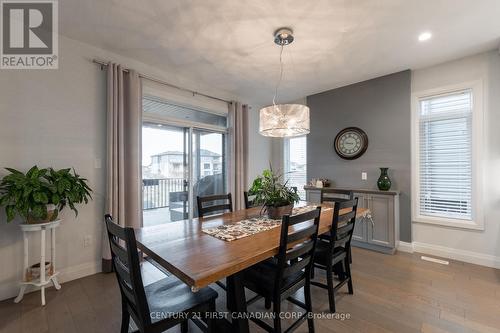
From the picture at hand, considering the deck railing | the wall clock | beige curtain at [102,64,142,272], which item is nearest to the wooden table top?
beige curtain at [102,64,142,272]

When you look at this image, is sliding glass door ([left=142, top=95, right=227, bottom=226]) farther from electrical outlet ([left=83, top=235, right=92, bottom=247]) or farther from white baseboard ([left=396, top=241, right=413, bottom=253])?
white baseboard ([left=396, top=241, right=413, bottom=253])

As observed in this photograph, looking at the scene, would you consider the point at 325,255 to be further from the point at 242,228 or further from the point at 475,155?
the point at 475,155

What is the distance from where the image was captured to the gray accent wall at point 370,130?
355cm

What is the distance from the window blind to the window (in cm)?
210

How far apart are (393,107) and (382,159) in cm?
86

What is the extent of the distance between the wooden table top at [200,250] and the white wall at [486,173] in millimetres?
2603

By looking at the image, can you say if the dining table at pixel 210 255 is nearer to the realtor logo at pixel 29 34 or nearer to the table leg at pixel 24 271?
the table leg at pixel 24 271

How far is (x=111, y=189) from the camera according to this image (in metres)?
2.81

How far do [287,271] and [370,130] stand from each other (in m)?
3.30

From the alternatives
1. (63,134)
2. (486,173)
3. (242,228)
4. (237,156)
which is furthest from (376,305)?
(63,134)

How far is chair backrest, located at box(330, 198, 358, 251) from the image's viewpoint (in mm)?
1954

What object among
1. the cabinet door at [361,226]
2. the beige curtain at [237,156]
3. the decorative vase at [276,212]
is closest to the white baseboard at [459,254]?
the cabinet door at [361,226]

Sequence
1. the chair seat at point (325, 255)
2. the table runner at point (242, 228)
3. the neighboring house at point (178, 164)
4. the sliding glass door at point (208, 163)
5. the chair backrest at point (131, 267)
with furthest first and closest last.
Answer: the sliding glass door at point (208, 163)
the neighboring house at point (178, 164)
the chair seat at point (325, 255)
the table runner at point (242, 228)
the chair backrest at point (131, 267)

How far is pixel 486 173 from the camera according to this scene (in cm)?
301
